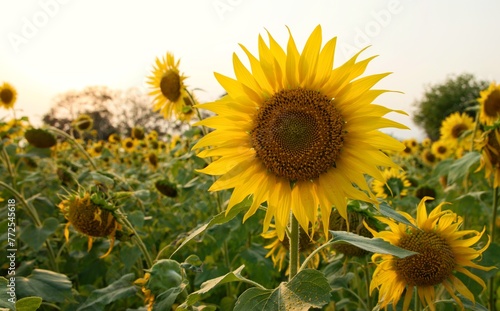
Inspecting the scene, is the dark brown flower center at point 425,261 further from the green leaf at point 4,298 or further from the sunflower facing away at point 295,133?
the green leaf at point 4,298

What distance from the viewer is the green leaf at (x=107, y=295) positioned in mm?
2055

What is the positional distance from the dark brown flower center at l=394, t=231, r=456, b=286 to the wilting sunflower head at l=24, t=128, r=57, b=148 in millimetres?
3291

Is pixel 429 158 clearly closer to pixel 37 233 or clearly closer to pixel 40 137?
pixel 40 137

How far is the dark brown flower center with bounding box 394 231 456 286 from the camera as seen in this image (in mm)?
1746

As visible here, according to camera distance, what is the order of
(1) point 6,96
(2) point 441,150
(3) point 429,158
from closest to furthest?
(1) point 6,96 → (2) point 441,150 → (3) point 429,158

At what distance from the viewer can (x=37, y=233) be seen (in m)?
2.92

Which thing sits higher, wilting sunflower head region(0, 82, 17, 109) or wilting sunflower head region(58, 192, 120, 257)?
wilting sunflower head region(0, 82, 17, 109)

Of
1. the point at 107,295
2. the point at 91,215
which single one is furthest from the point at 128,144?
the point at 107,295

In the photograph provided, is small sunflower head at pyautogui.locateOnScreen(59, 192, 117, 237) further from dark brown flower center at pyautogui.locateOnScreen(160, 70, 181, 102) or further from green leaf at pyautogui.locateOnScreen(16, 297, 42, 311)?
dark brown flower center at pyautogui.locateOnScreen(160, 70, 181, 102)

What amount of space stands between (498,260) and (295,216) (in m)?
1.13

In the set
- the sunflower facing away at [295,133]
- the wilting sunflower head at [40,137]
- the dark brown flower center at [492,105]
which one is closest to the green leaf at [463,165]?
the sunflower facing away at [295,133]

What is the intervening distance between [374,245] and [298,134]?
459mm

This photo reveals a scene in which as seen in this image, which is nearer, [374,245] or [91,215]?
[374,245]

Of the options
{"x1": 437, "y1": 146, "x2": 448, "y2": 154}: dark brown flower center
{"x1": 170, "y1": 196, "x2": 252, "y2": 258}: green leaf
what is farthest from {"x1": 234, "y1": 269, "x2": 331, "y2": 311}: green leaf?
{"x1": 437, "y1": 146, "x2": 448, "y2": 154}: dark brown flower center
